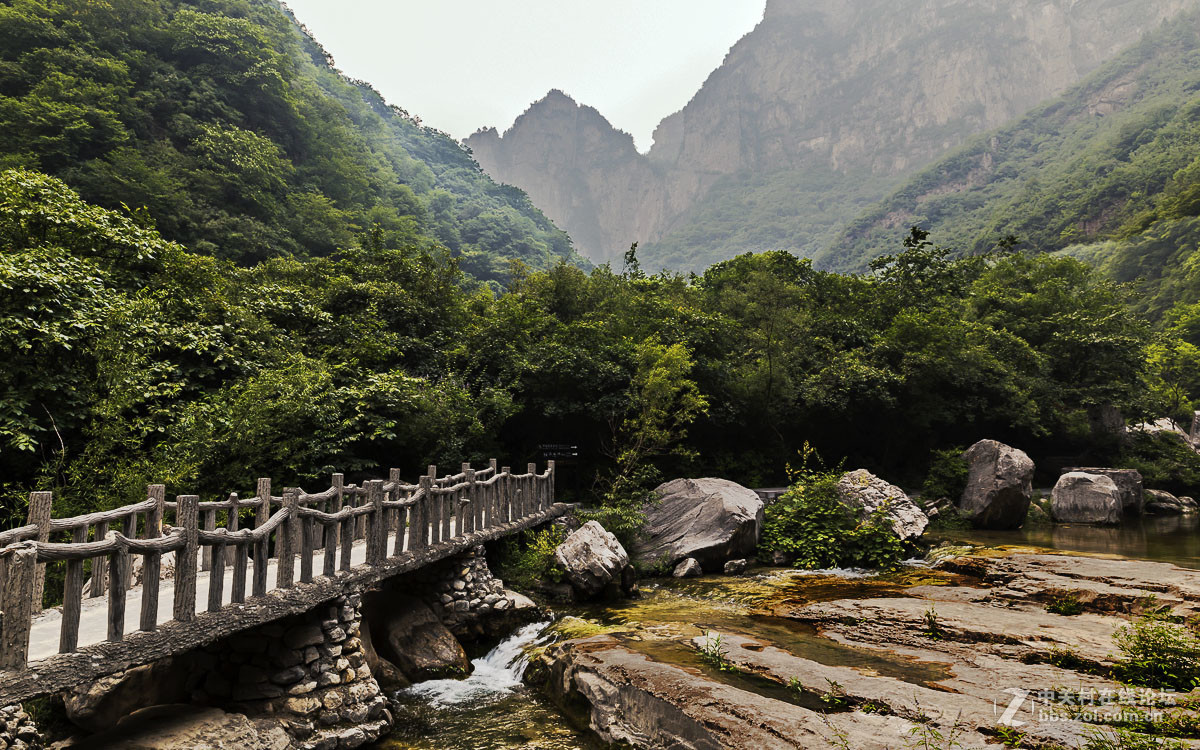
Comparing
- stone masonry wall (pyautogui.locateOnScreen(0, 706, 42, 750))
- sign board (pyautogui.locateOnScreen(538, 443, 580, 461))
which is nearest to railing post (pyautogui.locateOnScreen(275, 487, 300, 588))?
stone masonry wall (pyautogui.locateOnScreen(0, 706, 42, 750))

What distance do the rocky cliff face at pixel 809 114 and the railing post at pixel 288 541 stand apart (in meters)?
110

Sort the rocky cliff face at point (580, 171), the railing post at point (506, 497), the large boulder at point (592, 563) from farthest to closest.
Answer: the rocky cliff face at point (580, 171)
the railing post at point (506, 497)
the large boulder at point (592, 563)

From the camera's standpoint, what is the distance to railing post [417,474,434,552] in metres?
8.86

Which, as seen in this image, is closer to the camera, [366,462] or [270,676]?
[270,676]

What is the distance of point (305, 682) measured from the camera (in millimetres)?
6484

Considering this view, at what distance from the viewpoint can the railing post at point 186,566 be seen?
202 inches

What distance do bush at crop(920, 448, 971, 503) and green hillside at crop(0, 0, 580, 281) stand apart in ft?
72.6

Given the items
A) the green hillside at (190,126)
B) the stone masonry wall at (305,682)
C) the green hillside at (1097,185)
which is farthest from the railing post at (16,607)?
the green hillside at (1097,185)

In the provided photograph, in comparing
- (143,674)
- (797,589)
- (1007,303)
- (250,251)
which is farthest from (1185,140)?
(143,674)

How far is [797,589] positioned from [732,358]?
11.9 metres

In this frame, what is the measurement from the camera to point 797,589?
11.7 m

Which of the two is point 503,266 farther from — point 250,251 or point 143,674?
point 143,674

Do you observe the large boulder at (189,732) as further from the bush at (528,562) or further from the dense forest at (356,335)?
the bush at (528,562)

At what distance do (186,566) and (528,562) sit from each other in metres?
7.60
